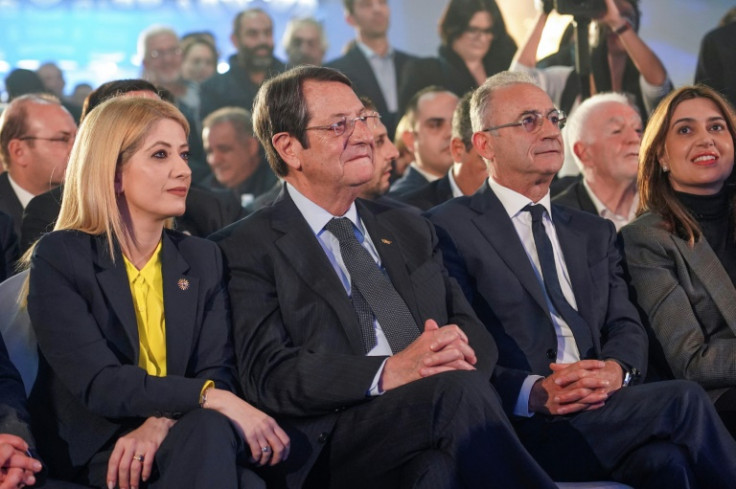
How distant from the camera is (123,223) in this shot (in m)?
2.70

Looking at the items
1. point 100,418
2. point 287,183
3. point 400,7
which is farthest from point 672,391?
point 400,7

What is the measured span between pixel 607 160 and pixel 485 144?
1588mm

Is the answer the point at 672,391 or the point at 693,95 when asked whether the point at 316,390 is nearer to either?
the point at 672,391

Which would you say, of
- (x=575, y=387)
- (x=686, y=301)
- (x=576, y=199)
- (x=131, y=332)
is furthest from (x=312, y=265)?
(x=576, y=199)

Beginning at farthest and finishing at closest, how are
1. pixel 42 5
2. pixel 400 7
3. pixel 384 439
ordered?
1. pixel 400 7
2. pixel 42 5
3. pixel 384 439

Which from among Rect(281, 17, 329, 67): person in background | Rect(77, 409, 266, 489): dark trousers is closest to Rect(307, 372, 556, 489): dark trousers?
Rect(77, 409, 266, 489): dark trousers

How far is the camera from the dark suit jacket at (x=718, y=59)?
604cm

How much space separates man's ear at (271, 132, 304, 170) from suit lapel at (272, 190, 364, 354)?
0.19 metres

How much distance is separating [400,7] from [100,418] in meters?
4.33

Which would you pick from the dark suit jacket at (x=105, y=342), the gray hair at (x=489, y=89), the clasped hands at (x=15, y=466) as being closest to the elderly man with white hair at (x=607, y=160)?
the gray hair at (x=489, y=89)

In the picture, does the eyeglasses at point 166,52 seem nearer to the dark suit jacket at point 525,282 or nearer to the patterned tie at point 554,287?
the dark suit jacket at point 525,282

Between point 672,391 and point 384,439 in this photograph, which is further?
point 672,391

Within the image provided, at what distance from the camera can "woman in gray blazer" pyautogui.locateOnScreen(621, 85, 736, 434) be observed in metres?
3.15

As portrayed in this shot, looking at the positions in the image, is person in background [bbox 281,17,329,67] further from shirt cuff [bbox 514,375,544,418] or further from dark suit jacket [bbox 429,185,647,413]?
shirt cuff [bbox 514,375,544,418]
